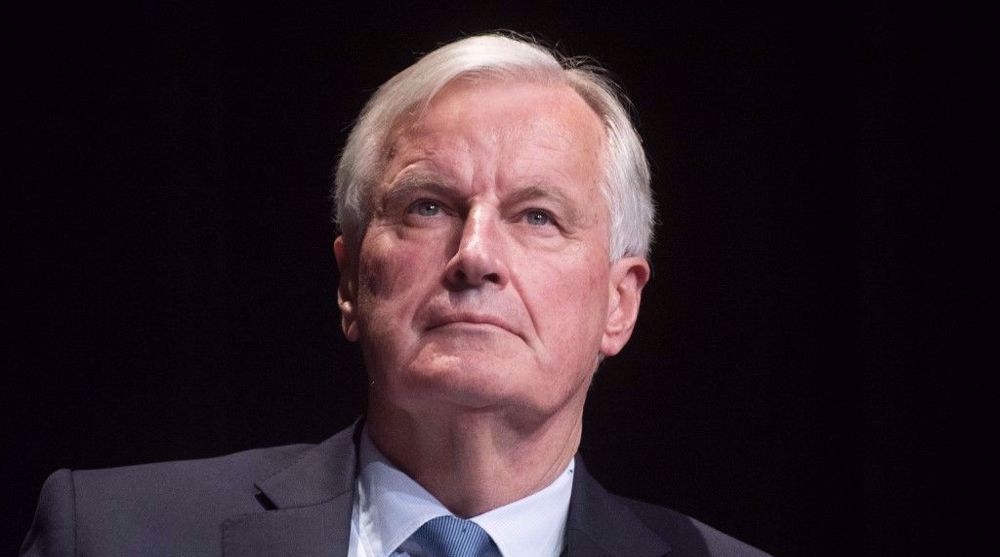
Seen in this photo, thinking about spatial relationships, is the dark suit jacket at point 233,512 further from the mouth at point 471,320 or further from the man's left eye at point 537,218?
the man's left eye at point 537,218

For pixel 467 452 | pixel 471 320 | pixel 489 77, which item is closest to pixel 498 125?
pixel 489 77

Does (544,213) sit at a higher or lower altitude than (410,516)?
higher

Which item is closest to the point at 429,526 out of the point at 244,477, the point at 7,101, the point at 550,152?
the point at 244,477

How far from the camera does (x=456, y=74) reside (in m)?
2.49

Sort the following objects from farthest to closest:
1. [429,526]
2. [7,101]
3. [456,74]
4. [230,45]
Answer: [230,45] < [7,101] < [456,74] < [429,526]

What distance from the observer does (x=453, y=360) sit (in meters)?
2.24

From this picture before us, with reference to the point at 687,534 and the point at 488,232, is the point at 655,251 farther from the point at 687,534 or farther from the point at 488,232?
the point at 488,232

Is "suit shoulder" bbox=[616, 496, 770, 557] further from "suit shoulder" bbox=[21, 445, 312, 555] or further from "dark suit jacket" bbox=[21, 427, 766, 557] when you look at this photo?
"suit shoulder" bbox=[21, 445, 312, 555]

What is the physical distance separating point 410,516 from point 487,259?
461 mm

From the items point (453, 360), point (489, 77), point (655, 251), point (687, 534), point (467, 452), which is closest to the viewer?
point (453, 360)

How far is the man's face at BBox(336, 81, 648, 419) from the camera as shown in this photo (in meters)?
2.27

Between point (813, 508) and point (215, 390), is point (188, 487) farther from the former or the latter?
point (813, 508)

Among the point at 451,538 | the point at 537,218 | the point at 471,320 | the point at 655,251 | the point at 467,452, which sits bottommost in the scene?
the point at 451,538

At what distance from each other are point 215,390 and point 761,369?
1152mm
